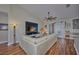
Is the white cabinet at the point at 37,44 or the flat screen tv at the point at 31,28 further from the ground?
the flat screen tv at the point at 31,28

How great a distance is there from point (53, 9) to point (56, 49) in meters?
0.86

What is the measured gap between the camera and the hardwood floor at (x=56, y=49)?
2.18 meters

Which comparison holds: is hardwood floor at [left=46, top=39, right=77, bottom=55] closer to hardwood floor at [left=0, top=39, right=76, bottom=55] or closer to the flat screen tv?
hardwood floor at [left=0, top=39, right=76, bottom=55]

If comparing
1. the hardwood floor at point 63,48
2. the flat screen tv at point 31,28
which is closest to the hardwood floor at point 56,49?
the hardwood floor at point 63,48

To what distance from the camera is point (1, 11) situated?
2.15m

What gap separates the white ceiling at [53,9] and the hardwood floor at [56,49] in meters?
0.59

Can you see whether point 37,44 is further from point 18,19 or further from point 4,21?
point 4,21

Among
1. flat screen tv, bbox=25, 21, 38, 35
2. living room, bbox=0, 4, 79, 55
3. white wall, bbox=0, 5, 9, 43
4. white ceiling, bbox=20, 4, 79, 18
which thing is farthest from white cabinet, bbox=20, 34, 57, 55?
white ceiling, bbox=20, 4, 79, 18

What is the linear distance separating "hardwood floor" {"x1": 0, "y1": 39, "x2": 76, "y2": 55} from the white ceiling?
59cm

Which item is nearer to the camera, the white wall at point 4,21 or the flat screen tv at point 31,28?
the white wall at point 4,21

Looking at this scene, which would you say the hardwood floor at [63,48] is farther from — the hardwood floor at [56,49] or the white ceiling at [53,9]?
the white ceiling at [53,9]

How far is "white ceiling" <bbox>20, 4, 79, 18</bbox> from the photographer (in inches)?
86.0
